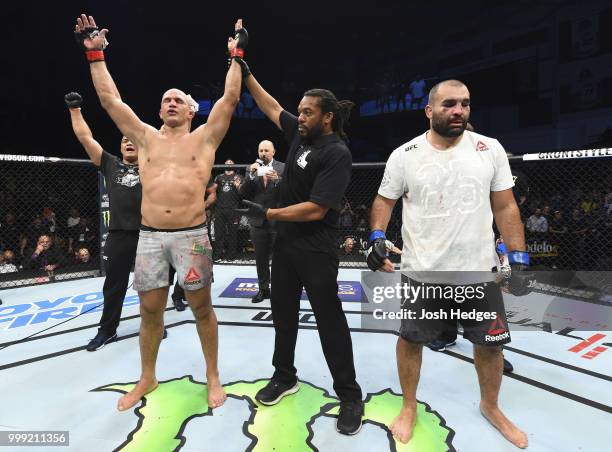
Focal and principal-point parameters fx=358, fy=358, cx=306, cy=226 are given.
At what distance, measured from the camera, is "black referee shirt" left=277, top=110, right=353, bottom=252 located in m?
1.76

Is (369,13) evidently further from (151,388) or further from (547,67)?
(151,388)

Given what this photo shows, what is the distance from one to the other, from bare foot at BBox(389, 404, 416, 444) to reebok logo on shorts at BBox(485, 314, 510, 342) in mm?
520

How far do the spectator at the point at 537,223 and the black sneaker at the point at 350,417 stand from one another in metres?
5.60

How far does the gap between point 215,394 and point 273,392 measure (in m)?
0.33

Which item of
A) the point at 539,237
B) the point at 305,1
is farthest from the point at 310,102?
the point at 305,1

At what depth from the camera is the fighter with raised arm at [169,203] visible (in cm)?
197

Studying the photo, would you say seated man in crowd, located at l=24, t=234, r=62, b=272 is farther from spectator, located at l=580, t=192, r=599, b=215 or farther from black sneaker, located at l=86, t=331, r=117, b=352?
spectator, located at l=580, t=192, r=599, b=215

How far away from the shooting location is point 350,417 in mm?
1780

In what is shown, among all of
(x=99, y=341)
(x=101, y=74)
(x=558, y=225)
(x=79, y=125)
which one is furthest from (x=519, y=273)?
(x=558, y=225)

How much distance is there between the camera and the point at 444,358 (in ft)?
8.36

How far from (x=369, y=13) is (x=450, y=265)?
13825 mm

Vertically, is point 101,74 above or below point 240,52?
below

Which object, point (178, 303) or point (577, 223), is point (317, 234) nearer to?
point (178, 303)

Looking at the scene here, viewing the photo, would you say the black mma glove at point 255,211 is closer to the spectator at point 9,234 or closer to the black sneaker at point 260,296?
the black sneaker at point 260,296
